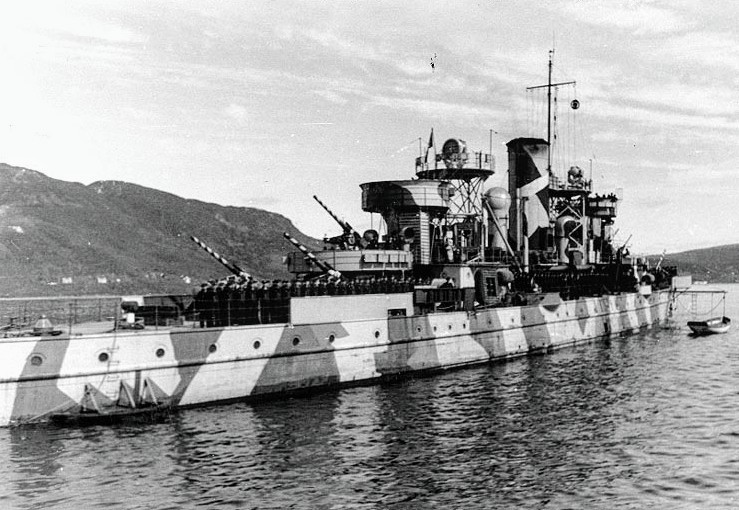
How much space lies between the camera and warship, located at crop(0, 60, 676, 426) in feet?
61.2

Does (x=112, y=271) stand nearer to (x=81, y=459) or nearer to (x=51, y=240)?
(x=51, y=240)

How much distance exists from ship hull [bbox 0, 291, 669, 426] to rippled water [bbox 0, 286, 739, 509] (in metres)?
0.78

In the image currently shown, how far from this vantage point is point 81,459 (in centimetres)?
1514

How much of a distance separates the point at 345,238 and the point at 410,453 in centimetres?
1477

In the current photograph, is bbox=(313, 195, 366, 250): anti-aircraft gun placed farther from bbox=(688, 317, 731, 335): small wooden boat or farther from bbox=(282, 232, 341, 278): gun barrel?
bbox=(688, 317, 731, 335): small wooden boat

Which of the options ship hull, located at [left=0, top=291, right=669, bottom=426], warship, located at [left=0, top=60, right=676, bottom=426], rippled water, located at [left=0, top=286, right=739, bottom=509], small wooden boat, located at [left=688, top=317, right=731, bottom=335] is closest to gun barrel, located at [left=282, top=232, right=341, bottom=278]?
warship, located at [left=0, top=60, right=676, bottom=426]


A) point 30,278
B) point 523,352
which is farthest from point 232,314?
point 30,278

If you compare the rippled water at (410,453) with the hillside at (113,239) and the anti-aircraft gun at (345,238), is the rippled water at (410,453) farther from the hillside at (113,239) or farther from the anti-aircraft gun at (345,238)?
the hillside at (113,239)

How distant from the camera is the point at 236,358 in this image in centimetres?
2098

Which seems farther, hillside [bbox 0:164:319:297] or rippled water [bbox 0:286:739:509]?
hillside [bbox 0:164:319:297]

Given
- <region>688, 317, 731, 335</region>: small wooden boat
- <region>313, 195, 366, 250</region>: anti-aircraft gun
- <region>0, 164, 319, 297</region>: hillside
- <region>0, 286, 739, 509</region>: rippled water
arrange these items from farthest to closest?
<region>0, 164, 319, 297</region>: hillside, <region>688, 317, 731, 335</region>: small wooden boat, <region>313, 195, 366, 250</region>: anti-aircraft gun, <region>0, 286, 739, 509</region>: rippled water

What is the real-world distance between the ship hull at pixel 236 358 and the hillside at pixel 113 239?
4179 cm

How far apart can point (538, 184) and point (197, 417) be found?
1224 inches

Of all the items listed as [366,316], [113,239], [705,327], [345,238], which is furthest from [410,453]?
[113,239]
